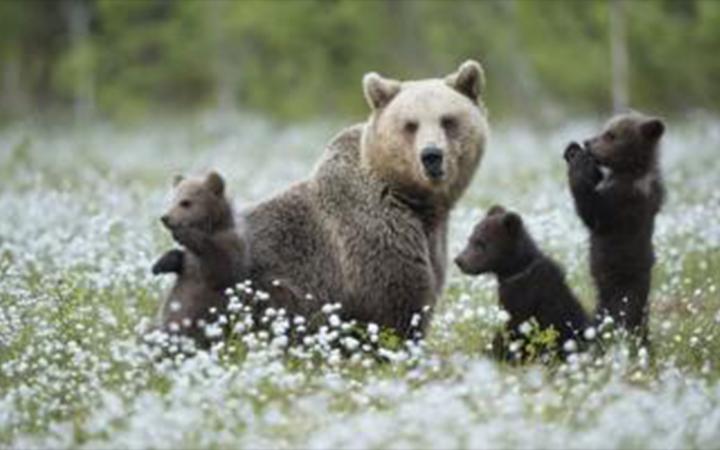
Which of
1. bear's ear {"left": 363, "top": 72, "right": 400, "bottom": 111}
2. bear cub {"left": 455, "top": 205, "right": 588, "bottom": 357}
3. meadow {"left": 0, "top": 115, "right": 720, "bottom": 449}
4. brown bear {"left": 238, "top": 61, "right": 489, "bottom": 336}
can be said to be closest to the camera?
meadow {"left": 0, "top": 115, "right": 720, "bottom": 449}

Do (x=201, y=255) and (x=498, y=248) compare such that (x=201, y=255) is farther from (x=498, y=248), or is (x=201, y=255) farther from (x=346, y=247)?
(x=498, y=248)

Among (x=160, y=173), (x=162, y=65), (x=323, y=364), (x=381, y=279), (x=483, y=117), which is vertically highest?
(x=162, y=65)

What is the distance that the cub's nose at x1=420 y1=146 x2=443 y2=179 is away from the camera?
30.3 ft

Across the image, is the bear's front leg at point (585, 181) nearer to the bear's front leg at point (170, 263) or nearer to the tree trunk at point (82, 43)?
the bear's front leg at point (170, 263)

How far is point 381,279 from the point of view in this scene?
952 cm

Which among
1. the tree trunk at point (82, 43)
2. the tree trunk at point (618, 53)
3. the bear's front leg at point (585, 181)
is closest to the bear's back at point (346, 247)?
the bear's front leg at point (585, 181)

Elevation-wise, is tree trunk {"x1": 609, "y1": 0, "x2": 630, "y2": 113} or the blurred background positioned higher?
the blurred background

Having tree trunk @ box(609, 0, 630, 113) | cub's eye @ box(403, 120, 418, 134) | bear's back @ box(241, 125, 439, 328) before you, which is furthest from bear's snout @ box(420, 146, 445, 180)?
tree trunk @ box(609, 0, 630, 113)

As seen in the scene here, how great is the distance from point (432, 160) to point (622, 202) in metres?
1.21

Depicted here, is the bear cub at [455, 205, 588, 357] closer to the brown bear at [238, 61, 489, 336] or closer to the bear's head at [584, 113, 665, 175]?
the brown bear at [238, 61, 489, 336]

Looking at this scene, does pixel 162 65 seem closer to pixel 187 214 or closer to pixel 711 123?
pixel 711 123

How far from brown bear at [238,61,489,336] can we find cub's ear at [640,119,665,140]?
1017 mm

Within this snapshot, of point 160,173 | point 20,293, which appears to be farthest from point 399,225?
point 160,173

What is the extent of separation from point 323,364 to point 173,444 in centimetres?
228
